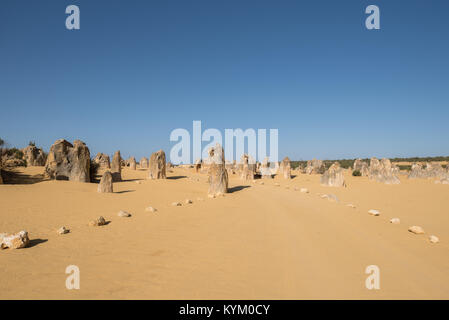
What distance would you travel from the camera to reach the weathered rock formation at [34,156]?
25.2m

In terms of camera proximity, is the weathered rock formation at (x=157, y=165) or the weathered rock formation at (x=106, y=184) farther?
the weathered rock formation at (x=157, y=165)

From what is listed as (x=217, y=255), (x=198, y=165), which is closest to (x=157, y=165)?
(x=217, y=255)

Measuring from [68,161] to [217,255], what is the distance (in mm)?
13938

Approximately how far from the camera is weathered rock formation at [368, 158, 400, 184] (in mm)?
20922

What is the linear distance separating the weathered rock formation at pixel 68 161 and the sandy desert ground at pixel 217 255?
21.4 ft

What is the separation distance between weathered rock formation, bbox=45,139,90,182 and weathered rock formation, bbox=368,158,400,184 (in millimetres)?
24515

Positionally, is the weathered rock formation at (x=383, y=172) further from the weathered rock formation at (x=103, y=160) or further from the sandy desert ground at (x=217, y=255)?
the weathered rock formation at (x=103, y=160)

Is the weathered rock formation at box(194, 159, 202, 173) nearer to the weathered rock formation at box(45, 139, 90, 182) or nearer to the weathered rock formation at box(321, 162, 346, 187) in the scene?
the weathered rock formation at box(321, 162, 346, 187)

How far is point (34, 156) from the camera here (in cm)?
2570

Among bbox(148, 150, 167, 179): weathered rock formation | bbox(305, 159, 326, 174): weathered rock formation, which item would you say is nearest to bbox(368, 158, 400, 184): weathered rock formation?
bbox(305, 159, 326, 174): weathered rock formation

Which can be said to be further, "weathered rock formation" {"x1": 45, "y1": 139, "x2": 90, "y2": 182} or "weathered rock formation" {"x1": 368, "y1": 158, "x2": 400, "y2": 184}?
"weathered rock formation" {"x1": 368, "y1": 158, "x2": 400, "y2": 184}

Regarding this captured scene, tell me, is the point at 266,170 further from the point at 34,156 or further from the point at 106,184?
the point at 34,156

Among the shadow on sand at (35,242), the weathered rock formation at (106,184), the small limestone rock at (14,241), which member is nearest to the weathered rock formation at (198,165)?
the weathered rock formation at (106,184)
